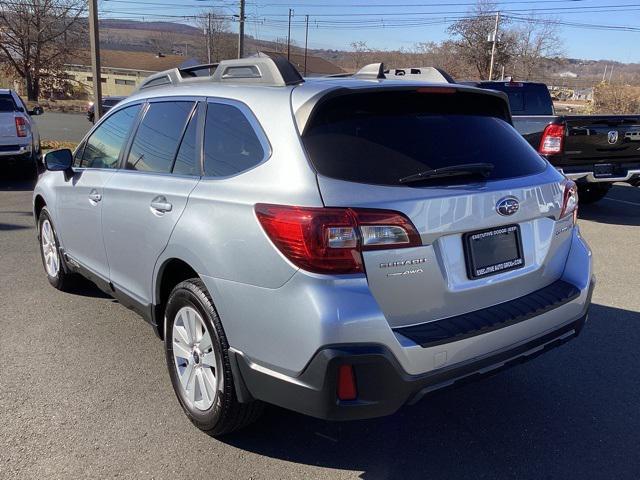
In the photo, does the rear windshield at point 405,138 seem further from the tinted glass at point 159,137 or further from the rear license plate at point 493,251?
the tinted glass at point 159,137

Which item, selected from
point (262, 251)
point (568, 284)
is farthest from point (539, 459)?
point (262, 251)

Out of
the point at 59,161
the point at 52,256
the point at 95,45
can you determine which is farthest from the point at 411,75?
the point at 95,45

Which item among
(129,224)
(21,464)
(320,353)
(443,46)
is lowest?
(21,464)

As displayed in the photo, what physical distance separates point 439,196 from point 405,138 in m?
0.35

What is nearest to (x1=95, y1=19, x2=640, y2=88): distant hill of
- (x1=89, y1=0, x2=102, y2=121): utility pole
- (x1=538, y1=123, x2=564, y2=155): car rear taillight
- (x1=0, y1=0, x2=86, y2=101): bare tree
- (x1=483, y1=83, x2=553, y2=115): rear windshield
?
(x1=0, y1=0, x2=86, y2=101): bare tree

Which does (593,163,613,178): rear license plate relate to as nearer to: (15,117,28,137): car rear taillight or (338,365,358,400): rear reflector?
(338,365,358,400): rear reflector

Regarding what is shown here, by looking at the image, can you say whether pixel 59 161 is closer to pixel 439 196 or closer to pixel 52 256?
pixel 52 256

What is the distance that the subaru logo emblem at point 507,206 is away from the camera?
2.68 m

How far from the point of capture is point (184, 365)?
3.17 metres

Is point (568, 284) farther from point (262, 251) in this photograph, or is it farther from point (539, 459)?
point (262, 251)

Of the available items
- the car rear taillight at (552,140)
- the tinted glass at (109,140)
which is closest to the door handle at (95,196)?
the tinted glass at (109,140)

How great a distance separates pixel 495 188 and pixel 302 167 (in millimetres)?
933

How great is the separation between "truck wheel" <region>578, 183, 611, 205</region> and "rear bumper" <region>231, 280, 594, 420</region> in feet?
27.5

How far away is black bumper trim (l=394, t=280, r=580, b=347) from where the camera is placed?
2422mm
